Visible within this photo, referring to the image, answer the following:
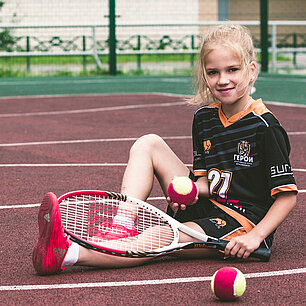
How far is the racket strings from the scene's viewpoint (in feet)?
11.9

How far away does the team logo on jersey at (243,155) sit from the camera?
12.4 ft

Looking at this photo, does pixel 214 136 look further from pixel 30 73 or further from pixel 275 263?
pixel 30 73

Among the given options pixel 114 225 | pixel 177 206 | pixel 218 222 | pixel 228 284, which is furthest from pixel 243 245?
pixel 114 225

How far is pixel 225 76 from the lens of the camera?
3742 mm

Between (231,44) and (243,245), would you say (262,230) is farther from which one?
(231,44)

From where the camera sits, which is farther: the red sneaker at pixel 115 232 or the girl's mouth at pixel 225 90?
the girl's mouth at pixel 225 90

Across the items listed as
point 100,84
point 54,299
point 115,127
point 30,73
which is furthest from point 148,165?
point 30,73

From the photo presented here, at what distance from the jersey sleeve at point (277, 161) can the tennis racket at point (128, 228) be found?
1.05ft

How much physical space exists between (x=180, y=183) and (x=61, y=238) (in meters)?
0.72

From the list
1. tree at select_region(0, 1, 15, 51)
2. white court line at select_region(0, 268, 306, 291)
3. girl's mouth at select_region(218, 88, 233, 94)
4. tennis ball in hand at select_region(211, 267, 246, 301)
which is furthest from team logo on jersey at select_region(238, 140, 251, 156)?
tree at select_region(0, 1, 15, 51)

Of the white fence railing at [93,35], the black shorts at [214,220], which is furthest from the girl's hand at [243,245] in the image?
the white fence railing at [93,35]

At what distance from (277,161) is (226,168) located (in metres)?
0.32

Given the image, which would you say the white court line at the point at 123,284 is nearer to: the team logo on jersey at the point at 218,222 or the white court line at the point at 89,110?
the team logo on jersey at the point at 218,222

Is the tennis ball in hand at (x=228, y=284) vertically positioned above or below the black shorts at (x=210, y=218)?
below
